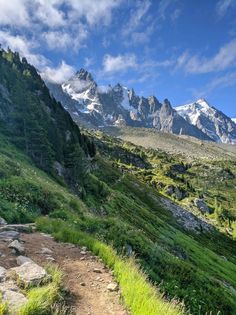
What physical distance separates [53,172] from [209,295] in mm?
54663

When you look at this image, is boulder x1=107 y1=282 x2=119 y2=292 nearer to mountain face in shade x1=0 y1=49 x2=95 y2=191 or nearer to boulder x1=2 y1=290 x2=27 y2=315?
boulder x1=2 y1=290 x2=27 y2=315

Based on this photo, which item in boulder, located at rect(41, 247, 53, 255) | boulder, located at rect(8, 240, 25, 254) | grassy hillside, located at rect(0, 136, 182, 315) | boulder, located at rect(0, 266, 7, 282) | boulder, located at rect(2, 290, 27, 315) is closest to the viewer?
boulder, located at rect(2, 290, 27, 315)

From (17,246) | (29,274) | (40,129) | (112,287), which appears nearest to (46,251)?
(17,246)

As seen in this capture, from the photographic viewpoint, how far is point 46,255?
12.3 meters

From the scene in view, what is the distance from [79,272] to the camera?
37.3 ft

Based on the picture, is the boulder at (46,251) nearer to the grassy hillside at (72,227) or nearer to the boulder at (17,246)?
the boulder at (17,246)

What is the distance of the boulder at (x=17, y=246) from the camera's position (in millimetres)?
12010

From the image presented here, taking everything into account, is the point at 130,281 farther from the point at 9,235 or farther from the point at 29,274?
the point at 9,235

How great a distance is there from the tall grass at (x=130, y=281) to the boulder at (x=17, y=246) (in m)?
2.82

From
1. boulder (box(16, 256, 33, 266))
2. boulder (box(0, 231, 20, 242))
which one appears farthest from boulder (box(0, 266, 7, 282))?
boulder (box(0, 231, 20, 242))

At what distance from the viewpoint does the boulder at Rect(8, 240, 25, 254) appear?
12010 mm

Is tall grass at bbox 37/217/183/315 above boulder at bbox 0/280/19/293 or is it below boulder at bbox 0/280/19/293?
above

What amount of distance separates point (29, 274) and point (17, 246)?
303cm

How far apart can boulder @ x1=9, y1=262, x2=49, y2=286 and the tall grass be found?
223 centimetres
